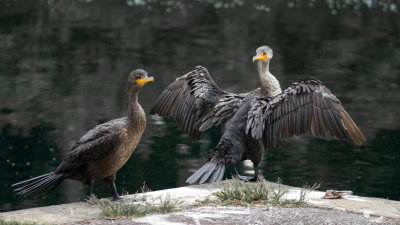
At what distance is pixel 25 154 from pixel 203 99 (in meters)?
4.18

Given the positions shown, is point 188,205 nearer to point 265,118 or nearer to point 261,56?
point 265,118

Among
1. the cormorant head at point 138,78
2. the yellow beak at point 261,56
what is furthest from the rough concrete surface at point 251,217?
the yellow beak at point 261,56

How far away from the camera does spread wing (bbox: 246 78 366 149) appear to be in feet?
25.3

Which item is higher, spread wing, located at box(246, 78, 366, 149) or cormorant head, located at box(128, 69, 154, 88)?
cormorant head, located at box(128, 69, 154, 88)

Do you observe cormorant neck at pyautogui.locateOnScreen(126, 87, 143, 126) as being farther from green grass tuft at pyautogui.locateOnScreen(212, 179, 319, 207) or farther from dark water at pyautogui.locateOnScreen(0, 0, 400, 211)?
dark water at pyautogui.locateOnScreen(0, 0, 400, 211)

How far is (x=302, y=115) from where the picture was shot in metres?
7.83

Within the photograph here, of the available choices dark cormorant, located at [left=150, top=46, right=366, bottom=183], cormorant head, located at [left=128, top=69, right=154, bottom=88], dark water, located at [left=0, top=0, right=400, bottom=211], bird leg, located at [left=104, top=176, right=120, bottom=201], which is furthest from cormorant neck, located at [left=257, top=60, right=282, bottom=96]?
dark water, located at [left=0, top=0, right=400, bottom=211]

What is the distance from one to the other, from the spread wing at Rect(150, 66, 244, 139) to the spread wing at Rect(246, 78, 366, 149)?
1.52 ft

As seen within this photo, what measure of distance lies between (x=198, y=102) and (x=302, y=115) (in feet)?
4.26

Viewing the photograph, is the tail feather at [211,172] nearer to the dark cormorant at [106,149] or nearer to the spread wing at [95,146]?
the dark cormorant at [106,149]

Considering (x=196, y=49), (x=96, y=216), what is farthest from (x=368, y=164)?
(x=196, y=49)

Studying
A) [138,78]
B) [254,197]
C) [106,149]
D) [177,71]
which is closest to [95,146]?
[106,149]

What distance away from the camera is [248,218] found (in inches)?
259

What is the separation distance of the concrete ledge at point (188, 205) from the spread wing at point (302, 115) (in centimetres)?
60
